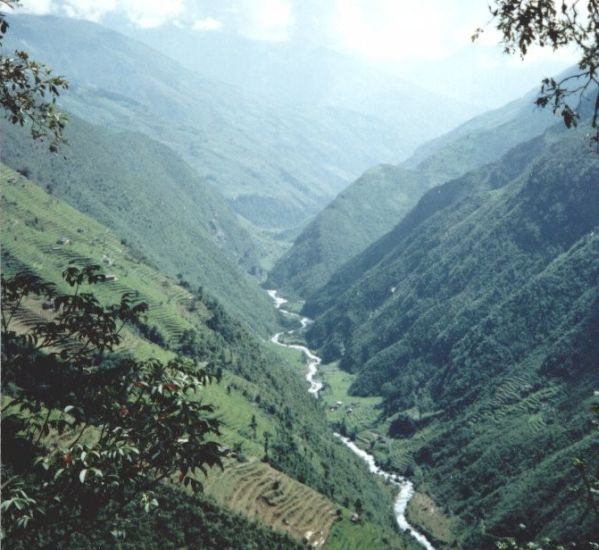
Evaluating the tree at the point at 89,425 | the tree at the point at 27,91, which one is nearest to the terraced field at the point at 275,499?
the tree at the point at 89,425

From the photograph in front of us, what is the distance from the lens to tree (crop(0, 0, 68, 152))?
16.3m

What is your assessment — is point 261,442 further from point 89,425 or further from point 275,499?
point 89,425

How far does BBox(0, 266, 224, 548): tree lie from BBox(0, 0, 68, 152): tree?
14.8ft

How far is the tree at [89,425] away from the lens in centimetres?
1278

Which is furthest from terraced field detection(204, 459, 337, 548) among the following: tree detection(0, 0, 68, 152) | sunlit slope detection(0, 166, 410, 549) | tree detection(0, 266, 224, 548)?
tree detection(0, 0, 68, 152)

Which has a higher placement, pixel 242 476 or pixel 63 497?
pixel 63 497

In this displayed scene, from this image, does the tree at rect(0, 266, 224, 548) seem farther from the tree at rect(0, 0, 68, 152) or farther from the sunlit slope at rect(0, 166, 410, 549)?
the sunlit slope at rect(0, 166, 410, 549)

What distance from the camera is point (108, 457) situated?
1266 centimetres

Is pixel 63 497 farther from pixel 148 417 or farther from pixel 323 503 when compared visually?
pixel 323 503

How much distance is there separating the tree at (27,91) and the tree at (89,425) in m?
4.51

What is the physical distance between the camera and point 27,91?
16750 millimetres

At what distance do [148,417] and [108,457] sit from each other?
1.65 meters

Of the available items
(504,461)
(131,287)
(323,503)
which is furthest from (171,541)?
(504,461)

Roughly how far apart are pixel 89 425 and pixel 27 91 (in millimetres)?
9748
